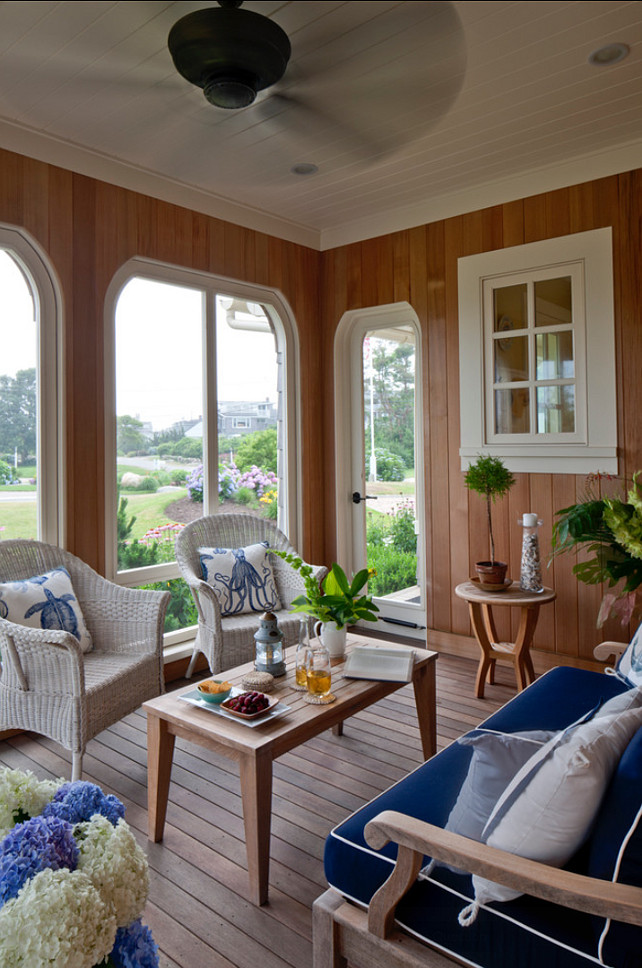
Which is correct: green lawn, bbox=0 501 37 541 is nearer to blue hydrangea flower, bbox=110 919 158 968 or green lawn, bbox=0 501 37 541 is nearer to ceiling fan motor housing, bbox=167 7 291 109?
ceiling fan motor housing, bbox=167 7 291 109

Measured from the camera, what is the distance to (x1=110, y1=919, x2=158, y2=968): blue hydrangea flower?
0.80m

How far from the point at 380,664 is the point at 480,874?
1.38m

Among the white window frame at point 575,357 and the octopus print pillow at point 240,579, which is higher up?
the white window frame at point 575,357

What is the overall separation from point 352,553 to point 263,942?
3189 millimetres

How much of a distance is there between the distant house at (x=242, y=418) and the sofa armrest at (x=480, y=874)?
10.1 feet

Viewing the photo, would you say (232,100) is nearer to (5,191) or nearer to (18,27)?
(18,27)

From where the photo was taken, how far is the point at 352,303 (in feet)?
15.3

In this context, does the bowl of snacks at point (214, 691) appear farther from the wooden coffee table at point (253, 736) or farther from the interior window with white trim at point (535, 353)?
the interior window with white trim at point (535, 353)

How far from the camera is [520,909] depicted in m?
1.23

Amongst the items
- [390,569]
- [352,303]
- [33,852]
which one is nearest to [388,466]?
[390,569]

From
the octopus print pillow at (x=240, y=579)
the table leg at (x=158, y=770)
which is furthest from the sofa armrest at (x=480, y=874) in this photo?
the octopus print pillow at (x=240, y=579)

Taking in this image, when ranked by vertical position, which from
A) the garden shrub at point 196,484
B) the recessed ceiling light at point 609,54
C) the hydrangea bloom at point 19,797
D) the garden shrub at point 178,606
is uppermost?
the recessed ceiling light at point 609,54

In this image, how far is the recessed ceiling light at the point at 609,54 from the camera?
2.54 m

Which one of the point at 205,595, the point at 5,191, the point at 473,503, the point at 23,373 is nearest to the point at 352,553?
the point at 473,503
